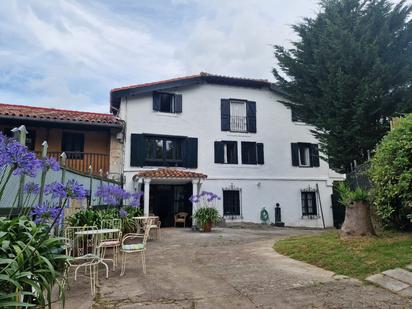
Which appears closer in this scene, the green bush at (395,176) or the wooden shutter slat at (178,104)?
the green bush at (395,176)

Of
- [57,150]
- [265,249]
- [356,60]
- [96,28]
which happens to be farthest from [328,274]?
[57,150]

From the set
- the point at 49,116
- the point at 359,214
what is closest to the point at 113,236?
the point at 359,214

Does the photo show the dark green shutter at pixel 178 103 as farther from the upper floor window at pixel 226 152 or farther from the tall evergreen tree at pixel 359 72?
the tall evergreen tree at pixel 359 72

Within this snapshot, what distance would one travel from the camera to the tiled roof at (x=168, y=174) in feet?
49.0

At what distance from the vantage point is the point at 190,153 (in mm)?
17234

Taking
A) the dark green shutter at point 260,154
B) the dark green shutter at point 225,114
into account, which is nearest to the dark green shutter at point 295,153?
the dark green shutter at point 260,154

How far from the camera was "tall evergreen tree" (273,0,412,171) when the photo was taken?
34.5 feet

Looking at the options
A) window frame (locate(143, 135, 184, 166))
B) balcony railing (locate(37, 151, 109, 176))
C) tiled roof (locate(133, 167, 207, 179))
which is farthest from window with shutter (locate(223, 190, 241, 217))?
balcony railing (locate(37, 151, 109, 176))

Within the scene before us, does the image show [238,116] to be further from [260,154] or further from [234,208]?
[234,208]

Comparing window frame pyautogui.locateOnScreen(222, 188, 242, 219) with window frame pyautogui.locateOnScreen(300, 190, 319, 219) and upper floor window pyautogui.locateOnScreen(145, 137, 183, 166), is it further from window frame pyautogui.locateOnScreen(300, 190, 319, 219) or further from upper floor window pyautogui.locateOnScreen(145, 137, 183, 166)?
window frame pyautogui.locateOnScreen(300, 190, 319, 219)

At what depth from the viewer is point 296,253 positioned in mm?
6676

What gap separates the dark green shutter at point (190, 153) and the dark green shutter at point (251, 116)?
12.4ft

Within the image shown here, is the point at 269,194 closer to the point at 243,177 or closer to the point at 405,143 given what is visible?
the point at 243,177

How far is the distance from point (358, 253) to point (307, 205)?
45.9ft
